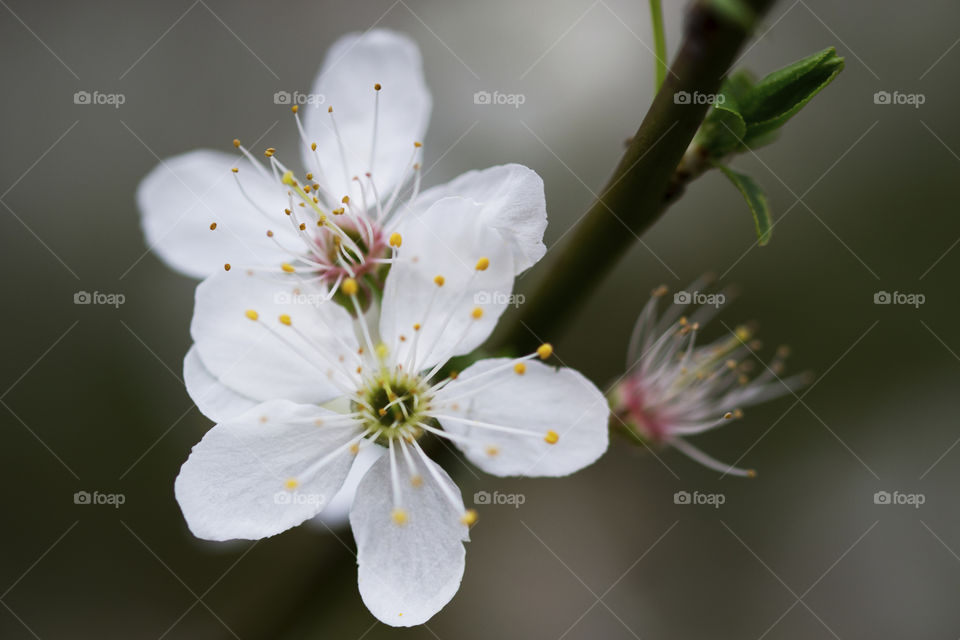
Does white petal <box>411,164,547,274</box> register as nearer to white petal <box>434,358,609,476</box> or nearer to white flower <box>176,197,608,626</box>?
white flower <box>176,197,608,626</box>

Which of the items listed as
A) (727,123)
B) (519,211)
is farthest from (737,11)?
(519,211)

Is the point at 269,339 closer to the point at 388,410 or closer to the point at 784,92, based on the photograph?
the point at 388,410

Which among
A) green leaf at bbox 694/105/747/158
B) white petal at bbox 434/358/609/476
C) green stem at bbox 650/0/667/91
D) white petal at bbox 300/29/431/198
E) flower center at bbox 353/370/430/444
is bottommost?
flower center at bbox 353/370/430/444

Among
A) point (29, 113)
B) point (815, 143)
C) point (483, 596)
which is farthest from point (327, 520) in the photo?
point (815, 143)

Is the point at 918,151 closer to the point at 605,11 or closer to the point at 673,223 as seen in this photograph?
the point at 673,223

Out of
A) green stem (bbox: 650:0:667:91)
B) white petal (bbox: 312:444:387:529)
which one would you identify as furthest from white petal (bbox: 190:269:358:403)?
green stem (bbox: 650:0:667:91)

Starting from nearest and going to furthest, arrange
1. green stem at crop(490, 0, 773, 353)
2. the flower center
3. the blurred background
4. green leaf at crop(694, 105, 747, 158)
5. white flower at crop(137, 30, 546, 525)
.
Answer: green stem at crop(490, 0, 773, 353) < green leaf at crop(694, 105, 747, 158) < the flower center < white flower at crop(137, 30, 546, 525) < the blurred background

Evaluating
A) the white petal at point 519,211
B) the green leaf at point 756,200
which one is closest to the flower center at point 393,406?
the white petal at point 519,211

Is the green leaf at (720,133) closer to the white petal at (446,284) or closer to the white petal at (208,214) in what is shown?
the white petal at (446,284)
